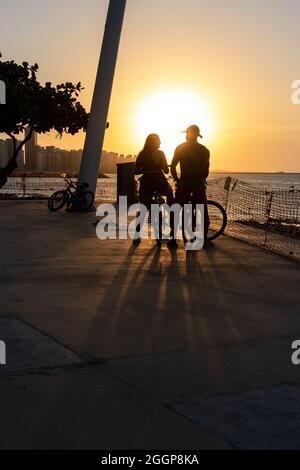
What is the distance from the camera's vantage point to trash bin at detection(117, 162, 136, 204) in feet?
69.5

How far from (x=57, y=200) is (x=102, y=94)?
3.14 m

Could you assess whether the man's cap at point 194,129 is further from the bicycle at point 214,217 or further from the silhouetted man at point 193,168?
the bicycle at point 214,217

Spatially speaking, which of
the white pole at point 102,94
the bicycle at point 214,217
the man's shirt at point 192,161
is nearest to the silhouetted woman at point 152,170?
the bicycle at point 214,217

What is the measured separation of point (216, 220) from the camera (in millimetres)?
13391

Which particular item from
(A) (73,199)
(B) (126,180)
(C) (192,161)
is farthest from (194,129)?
(B) (126,180)

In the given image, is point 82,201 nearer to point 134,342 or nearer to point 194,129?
point 194,129

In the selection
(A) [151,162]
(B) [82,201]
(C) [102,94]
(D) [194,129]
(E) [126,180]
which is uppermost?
(C) [102,94]

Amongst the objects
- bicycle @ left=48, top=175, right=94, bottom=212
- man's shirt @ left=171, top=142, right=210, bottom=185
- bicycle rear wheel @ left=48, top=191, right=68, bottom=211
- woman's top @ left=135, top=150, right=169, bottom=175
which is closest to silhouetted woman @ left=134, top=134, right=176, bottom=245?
woman's top @ left=135, top=150, right=169, bottom=175

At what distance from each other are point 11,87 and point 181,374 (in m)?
14.6

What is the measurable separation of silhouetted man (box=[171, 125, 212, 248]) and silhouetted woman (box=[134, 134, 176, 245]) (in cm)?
29

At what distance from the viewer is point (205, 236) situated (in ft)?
37.8

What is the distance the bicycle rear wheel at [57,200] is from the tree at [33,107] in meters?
1.55

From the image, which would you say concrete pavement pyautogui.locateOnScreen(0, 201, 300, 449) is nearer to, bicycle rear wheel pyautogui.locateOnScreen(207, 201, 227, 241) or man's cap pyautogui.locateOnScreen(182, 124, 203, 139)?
bicycle rear wheel pyautogui.locateOnScreen(207, 201, 227, 241)
